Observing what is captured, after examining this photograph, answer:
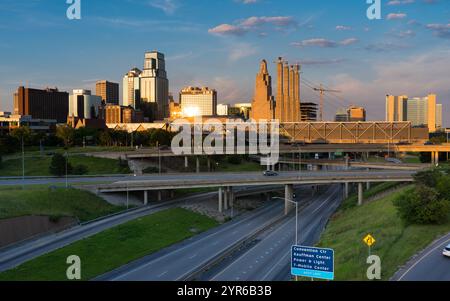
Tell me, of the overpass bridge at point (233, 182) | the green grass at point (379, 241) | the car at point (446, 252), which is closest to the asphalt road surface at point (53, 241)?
the overpass bridge at point (233, 182)

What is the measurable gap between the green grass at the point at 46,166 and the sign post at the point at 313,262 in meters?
84.6

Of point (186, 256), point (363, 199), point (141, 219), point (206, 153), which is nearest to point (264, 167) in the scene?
point (206, 153)

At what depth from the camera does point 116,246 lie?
52906 millimetres

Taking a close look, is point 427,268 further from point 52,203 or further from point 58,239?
point 52,203

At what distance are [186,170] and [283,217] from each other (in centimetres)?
6077

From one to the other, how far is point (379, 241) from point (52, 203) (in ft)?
148

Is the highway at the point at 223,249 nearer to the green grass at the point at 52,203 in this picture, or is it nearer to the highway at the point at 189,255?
the highway at the point at 189,255

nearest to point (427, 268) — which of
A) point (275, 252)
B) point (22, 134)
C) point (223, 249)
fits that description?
point (275, 252)

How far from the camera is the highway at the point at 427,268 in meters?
30.8

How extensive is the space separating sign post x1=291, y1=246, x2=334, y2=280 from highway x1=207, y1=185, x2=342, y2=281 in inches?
546

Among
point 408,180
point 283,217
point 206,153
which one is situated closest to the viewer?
point 283,217

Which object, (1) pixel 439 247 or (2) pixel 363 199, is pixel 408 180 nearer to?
(2) pixel 363 199

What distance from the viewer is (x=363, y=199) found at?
91188 mm
